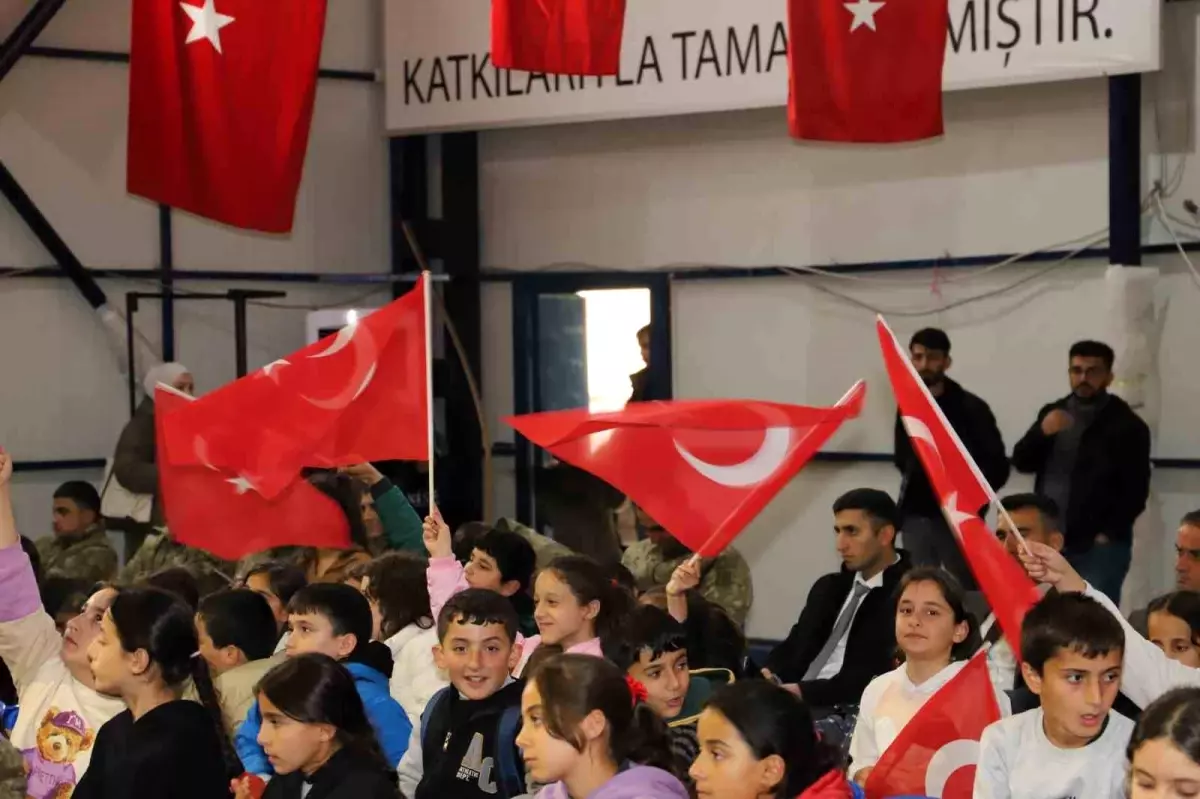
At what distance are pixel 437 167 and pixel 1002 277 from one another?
13.4 ft

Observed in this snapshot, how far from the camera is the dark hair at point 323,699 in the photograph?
14.2ft

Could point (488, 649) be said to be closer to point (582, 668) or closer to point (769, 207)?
point (582, 668)

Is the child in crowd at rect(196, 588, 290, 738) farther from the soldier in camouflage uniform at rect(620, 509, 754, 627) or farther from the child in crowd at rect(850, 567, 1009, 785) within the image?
the soldier in camouflage uniform at rect(620, 509, 754, 627)

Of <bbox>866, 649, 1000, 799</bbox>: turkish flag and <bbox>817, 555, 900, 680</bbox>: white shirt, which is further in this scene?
<bbox>817, 555, 900, 680</bbox>: white shirt

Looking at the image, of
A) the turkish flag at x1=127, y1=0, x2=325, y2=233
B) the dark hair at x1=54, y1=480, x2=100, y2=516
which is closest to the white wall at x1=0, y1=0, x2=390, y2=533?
the dark hair at x1=54, y1=480, x2=100, y2=516

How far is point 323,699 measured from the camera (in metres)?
4.34

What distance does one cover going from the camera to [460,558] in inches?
279

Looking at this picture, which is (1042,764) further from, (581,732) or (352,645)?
(352,645)

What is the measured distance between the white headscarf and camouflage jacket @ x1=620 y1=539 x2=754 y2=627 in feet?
10.4

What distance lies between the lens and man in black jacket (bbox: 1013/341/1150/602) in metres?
8.55

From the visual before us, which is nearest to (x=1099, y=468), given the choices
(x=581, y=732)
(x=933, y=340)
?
(x=933, y=340)

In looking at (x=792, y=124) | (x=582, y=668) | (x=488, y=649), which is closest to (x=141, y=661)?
(x=488, y=649)

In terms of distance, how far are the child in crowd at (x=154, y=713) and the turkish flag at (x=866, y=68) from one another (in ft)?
13.9

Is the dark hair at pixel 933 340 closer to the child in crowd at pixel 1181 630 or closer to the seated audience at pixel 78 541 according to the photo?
the child in crowd at pixel 1181 630
